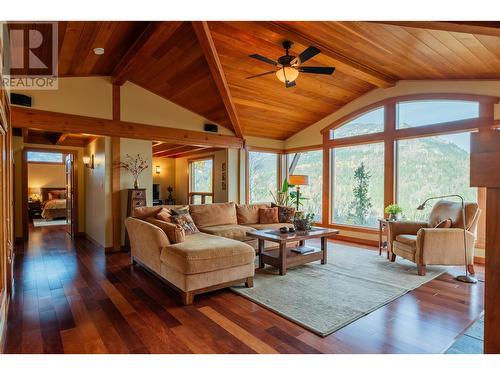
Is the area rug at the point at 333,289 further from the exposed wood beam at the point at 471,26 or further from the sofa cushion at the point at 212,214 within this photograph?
the exposed wood beam at the point at 471,26

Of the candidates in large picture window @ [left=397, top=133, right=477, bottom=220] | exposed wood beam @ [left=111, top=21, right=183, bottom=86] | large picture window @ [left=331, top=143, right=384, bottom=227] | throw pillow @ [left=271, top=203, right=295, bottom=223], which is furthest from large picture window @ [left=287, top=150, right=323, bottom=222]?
exposed wood beam @ [left=111, top=21, right=183, bottom=86]

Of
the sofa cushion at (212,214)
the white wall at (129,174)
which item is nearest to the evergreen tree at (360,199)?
the sofa cushion at (212,214)

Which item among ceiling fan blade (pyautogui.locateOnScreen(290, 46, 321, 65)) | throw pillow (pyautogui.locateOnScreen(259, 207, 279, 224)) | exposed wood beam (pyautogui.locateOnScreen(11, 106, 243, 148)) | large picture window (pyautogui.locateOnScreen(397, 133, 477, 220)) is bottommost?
throw pillow (pyautogui.locateOnScreen(259, 207, 279, 224))

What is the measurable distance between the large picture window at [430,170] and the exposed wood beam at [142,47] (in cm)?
453

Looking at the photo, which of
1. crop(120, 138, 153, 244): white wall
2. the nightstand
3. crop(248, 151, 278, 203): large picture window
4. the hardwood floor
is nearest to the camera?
the hardwood floor

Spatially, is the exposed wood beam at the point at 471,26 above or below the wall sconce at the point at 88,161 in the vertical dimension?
above

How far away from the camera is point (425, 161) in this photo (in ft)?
17.0

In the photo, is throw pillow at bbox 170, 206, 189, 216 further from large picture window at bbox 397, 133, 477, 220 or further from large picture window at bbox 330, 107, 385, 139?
large picture window at bbox 397, 133, 477, 220

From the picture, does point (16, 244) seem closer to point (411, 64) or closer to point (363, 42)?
point (363, 42)

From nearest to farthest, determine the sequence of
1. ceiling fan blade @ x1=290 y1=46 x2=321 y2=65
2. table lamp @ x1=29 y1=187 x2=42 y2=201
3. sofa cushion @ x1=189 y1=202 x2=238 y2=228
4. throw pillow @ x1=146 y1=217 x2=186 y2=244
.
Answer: ceiling fan blade @ x1=290 y1=46 x2=321 y2=65, throw pillow @ x1=146 y1=217 x2=186 y2=244, sofa cushion @ x1=189 y1=202 x2=238 y2=228, table lamp @ x1=29 y1=187 x2=42 y2=201

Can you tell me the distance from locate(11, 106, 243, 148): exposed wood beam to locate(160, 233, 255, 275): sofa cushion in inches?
117

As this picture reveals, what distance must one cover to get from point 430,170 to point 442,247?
1.85 meters

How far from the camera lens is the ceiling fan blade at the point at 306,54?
3195 mm

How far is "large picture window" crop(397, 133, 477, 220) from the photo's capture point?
4711 mm
